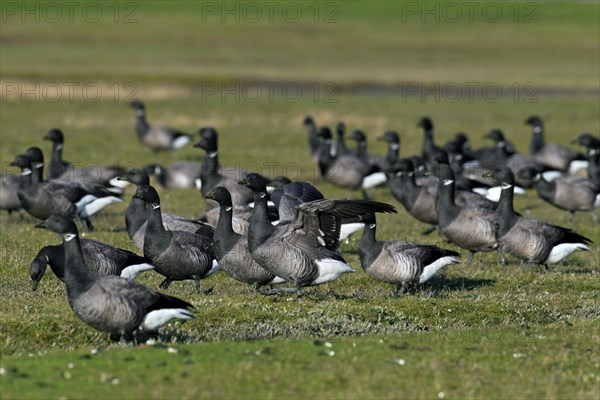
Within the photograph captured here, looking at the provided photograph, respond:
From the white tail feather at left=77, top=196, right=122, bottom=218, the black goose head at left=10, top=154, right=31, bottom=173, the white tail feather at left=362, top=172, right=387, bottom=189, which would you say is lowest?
the white tail feather at left=362, top=172, right=387, bottom=189

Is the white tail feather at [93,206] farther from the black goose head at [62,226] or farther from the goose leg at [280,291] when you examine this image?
the black goose head at [62,226]

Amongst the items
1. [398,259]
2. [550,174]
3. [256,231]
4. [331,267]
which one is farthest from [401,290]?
[550,174]

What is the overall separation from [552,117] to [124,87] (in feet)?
94.1

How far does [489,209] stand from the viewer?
21.9 meters

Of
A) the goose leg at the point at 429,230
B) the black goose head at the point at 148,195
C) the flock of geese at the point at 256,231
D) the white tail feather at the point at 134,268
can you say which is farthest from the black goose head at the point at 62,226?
the goose leg at the point at 429,230

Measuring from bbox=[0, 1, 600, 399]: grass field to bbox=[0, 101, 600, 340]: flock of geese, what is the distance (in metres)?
0.51

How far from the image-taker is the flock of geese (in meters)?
12.9

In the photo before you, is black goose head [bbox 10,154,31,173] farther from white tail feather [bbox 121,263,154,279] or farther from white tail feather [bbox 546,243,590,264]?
white tail feather [bbox 546,243,590,264]

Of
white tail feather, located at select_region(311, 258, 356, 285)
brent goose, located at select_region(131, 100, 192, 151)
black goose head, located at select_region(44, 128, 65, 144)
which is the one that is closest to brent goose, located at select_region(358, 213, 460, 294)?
white tail feather, located at select_region(311, 258, 356, 285)

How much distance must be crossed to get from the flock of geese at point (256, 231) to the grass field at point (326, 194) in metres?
0.51

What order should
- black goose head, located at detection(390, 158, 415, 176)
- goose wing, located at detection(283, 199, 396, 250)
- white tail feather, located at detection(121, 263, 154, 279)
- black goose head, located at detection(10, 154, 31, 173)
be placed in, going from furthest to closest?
black goose head, located at detection(390, 158, 415, 176)
black goose head, located at detection(10, 154, 31, 173)
white tail feather, located at detection(121, 263, 154, 279)
goose wing, located at detection(283, 199, 396, 250)

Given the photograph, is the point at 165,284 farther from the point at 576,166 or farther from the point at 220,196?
the point at 576,166

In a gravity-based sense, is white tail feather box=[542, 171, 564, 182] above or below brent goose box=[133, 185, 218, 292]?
below

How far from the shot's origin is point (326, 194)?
107 ft
